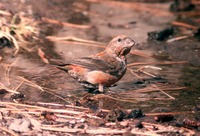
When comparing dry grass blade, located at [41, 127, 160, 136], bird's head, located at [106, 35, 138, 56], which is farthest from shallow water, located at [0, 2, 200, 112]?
dry grass blade, located at [41, 127, 160, 136]

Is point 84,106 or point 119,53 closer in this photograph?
point 84,106

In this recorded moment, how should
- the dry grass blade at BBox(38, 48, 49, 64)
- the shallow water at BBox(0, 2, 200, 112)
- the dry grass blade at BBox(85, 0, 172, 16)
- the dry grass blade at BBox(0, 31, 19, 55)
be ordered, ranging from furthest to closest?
the dry grass blade at BBox(85, 0, 172, 16)
the dry grass blade at BBox(0, 31, 19, 55)
the dry grass blade at BBox(38, 48, 49, 64)
the shallow water at BBox(0, 2, 200, 112)

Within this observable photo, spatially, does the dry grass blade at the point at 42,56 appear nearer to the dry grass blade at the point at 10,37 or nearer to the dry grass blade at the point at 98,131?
the dry grass blade at the point at 10,37

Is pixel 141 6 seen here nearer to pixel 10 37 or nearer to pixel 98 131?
pixel 10 37

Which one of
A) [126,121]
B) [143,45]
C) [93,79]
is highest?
[143,45]

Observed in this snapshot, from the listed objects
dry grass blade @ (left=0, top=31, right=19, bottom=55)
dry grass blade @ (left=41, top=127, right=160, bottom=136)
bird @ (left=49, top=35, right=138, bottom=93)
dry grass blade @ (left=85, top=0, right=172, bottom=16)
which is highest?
dry grass blade @ (left=85, top=0, right=172, bottom=16)

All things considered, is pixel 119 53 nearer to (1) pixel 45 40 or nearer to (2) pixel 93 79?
(2) pixel 93 79

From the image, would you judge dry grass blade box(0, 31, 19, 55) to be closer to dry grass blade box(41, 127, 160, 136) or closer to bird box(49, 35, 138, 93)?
bird box(49, 35, 138, 93)

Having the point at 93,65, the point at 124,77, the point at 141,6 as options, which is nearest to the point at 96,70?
the point at 93,65

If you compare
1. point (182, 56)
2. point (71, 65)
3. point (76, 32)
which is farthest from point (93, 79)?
point (76, 32)
